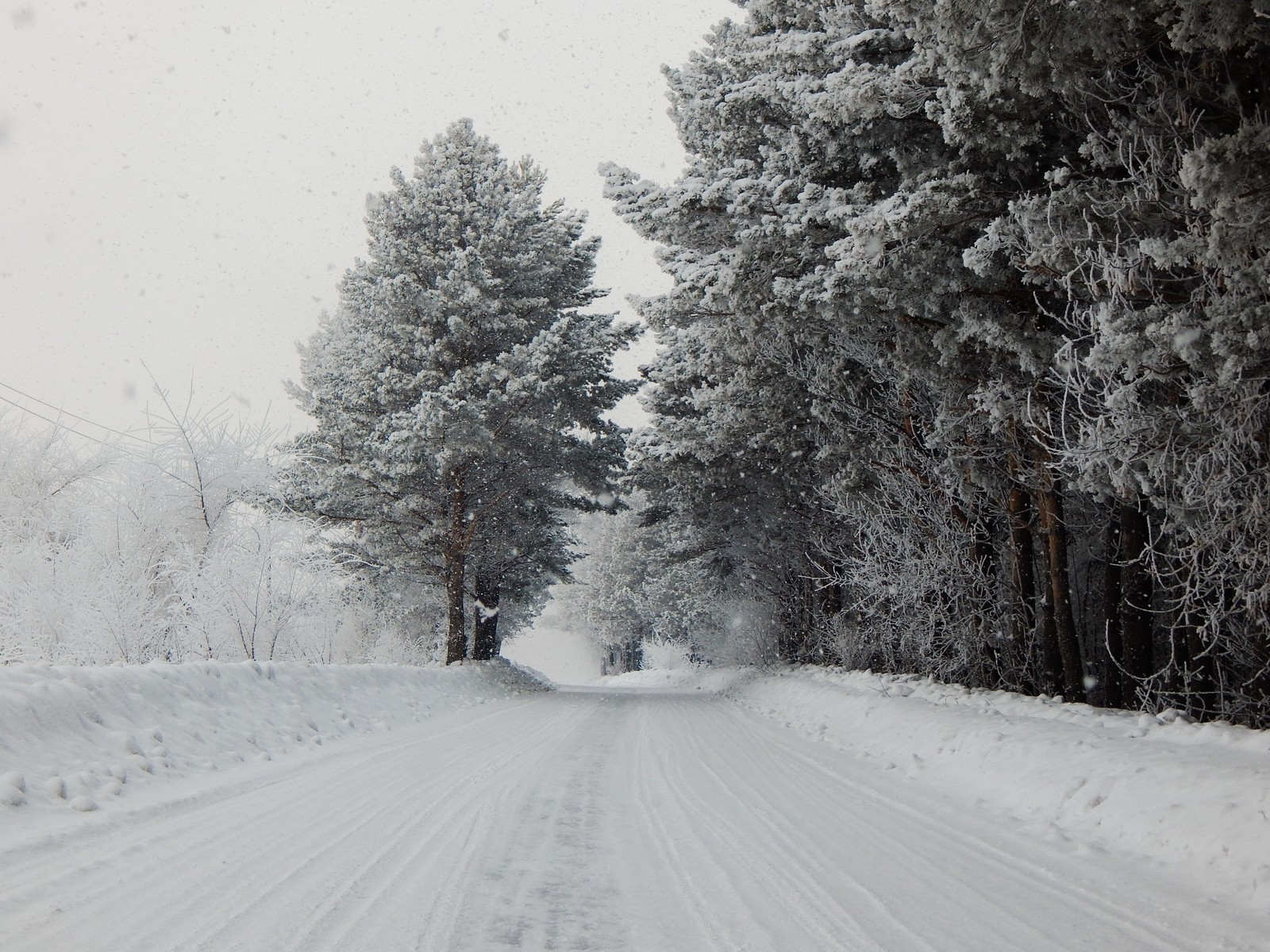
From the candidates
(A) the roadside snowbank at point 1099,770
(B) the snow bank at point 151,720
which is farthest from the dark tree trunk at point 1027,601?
(B) the snow bank at point 151,720

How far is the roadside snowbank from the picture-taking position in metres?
4.28

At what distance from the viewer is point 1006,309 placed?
335 inches

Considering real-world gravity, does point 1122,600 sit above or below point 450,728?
above

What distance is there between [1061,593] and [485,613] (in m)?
16.5

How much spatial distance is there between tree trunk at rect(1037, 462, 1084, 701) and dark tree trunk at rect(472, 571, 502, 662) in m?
15.4

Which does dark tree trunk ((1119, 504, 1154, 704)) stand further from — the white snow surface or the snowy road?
the snowy road

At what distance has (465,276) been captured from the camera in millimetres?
18078

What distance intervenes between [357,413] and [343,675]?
27.9 feet

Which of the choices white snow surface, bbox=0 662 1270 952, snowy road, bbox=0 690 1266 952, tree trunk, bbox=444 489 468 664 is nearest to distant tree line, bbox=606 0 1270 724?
white snow surface, bbox=0 662 1270 952

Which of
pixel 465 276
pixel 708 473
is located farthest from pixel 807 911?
pixel 465 276

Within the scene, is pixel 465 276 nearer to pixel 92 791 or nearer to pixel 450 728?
pixel 450 728

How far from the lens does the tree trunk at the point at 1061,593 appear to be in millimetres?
9781

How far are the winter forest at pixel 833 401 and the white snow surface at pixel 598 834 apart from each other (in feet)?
7.90

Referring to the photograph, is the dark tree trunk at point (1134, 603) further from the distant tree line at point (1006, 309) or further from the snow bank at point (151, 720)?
the snow bank at point (151, 720)
